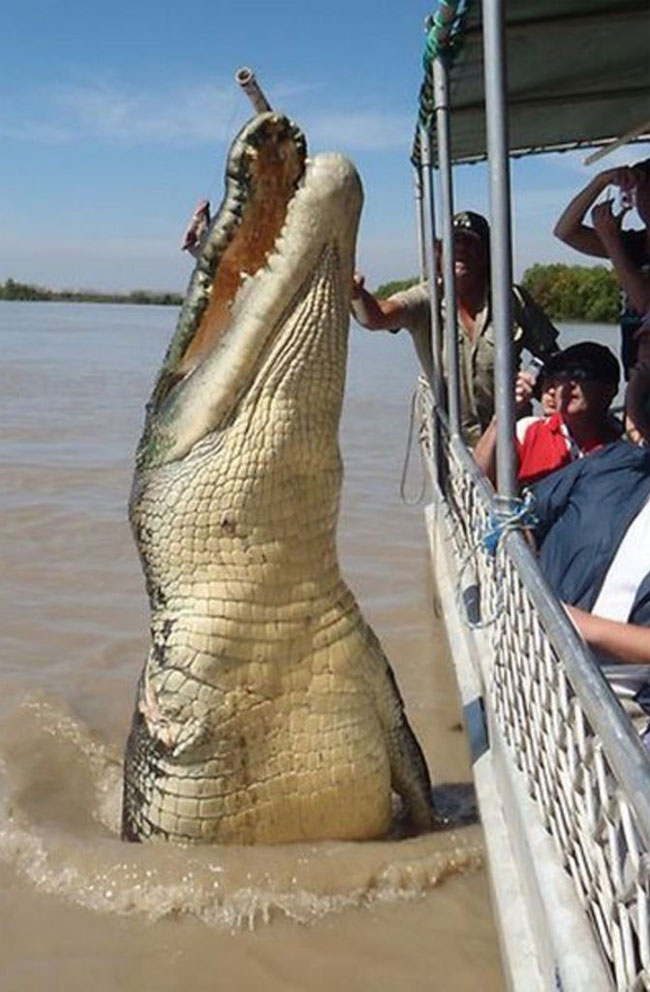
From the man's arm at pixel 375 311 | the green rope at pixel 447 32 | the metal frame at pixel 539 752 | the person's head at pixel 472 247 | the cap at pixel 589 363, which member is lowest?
the metal frame at pixel 539 752

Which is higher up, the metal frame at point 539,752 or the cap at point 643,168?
the cap at point 643,168

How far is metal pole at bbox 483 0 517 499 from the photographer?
2.62m

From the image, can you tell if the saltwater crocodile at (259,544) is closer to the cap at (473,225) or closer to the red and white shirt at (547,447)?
the red and white shirt at (547,447)

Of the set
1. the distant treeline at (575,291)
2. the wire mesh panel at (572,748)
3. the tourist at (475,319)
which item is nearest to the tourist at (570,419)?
the wire mesh panel at (572,748)

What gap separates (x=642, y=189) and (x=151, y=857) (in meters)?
2.53

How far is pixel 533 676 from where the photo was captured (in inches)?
88.3

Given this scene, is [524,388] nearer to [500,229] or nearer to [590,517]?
[590,517]

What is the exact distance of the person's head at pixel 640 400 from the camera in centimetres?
338

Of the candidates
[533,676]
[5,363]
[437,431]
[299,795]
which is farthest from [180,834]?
[5,363]

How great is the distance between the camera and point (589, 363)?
3730mm

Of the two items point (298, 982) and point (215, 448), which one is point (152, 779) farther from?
point (215, 448)

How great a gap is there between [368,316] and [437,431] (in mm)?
625

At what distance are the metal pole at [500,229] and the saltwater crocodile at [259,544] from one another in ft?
1.14

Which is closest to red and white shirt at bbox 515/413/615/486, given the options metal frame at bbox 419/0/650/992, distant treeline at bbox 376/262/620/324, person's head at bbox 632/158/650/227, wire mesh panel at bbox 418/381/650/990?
metal frame at bbox 419/0/650/992
